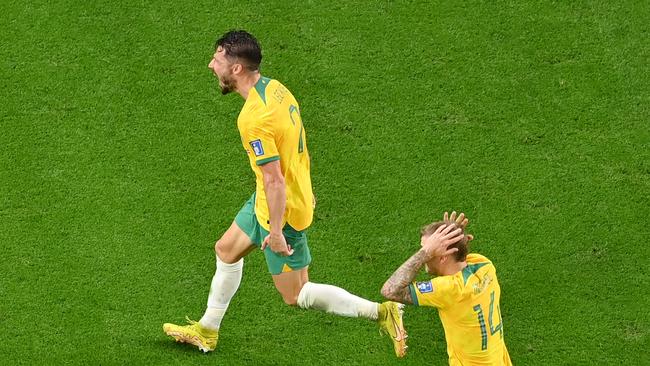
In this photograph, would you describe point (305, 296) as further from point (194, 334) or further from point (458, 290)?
point (458, 290)

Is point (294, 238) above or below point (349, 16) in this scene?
below

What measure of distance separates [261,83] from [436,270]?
1553 millimetres

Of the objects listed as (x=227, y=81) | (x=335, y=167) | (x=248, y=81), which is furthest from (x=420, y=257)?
(x=335, y=167)

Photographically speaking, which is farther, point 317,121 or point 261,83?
point 317,121

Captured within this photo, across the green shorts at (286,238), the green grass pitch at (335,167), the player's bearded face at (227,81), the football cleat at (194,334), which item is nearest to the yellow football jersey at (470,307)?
the green shorts at (286,238)

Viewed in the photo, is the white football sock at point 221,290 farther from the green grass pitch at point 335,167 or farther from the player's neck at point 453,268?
the player's neck at point 453,268

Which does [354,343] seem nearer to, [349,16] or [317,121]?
[317,121]

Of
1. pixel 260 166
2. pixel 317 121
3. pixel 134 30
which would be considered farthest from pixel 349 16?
pixel 260 166

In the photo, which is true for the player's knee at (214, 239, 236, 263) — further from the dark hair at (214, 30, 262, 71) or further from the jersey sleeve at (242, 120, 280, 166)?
the dark hair at (214, 30, 262, 71)

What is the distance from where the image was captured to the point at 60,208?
29.2 feet

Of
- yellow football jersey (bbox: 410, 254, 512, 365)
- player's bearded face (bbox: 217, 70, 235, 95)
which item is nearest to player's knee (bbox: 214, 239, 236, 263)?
player's bearded face (bbox: 217, 70, 235, 95)

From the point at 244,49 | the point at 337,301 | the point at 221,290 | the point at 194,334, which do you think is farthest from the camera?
the point at 194,334

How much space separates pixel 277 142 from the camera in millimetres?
6918

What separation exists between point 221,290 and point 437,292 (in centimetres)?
183
